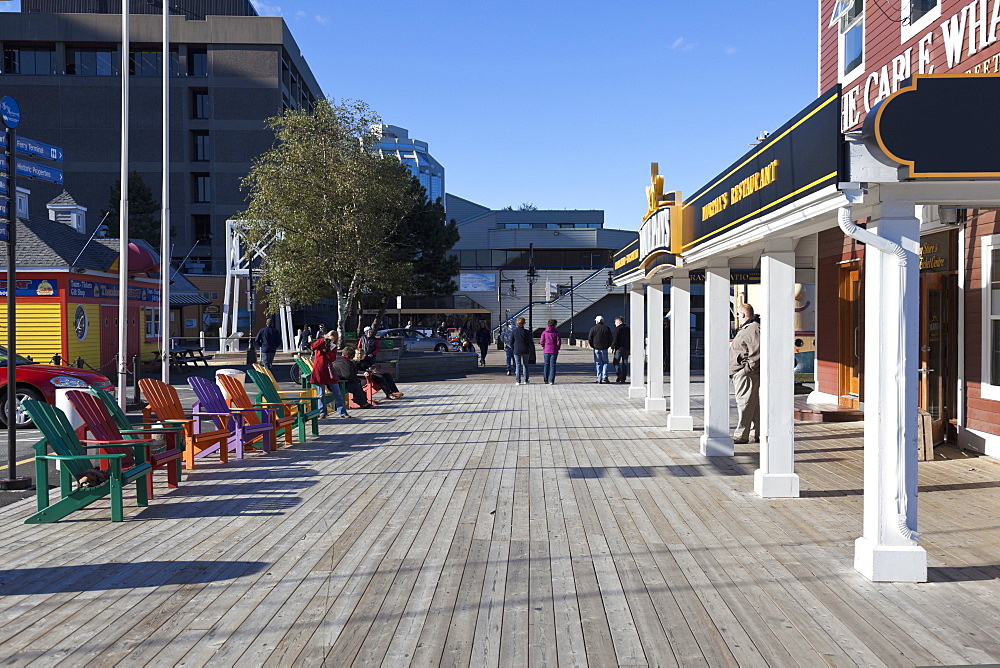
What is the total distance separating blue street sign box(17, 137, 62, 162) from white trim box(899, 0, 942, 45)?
1108 centimetres

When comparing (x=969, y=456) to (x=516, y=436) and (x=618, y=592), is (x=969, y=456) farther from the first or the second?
(x=618, y=592)

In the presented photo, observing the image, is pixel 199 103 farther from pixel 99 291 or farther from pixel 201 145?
pixel 99 291

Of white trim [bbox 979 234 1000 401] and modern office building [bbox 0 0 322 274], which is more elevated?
modern office building [bbox 0 0 322 274]

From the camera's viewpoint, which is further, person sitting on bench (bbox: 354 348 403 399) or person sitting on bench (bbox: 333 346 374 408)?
person sitting on bench (bbox: 354 348 403 399)

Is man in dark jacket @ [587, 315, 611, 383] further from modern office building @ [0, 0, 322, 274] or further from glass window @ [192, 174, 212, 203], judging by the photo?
glass window @ [192, 174, 212, 203]

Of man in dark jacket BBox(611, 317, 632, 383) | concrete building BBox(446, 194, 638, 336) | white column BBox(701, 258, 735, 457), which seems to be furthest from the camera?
concrete building BBox(446, 194, 638, 336)

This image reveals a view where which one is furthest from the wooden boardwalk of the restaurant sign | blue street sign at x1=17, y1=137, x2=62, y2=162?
the restaurant sign

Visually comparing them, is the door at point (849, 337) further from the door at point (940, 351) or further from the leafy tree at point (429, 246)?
the leafy tree at point (429, 246)

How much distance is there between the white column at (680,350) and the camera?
12016 millimetres

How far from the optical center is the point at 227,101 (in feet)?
206

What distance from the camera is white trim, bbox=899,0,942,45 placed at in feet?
36.6

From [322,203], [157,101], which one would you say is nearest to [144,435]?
[322,203]

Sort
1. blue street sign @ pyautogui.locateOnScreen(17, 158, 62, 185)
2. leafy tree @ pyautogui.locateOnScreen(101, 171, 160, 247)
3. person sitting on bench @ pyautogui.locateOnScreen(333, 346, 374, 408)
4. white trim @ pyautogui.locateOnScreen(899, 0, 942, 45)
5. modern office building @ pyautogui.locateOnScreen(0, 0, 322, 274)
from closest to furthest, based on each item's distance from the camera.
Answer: blue street sign @ pyautogui.locateOnScreen(17, 158, 62, 185) → white trim @ pyautogui.locateOnScreen(899, 0, 942, 45) → person sitting on bench @ pyautogui.locateOnScreen(333, 346, 374, 408) → leafy tree @ pyautogui.locateOnScreen(101, 171, 160, 247) → modern office building @ pyautogui.locateOnScreen(0, 0, 322, 274)

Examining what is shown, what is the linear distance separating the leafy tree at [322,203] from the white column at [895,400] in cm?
1935
